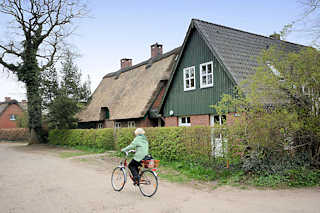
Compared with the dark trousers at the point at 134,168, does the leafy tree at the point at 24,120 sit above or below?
above

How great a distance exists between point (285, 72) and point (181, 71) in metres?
9.92

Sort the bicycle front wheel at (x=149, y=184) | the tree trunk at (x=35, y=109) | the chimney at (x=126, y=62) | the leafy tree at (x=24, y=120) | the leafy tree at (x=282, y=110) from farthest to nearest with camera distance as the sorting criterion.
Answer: the leafy tree at (x=24, y=120) < the chimney at (x=126, y=62) < the tree trunk at (x=35, y=109) < the leafy tree at (x=282, y=110) < the bicycle front wheel at (x=149, y=184)

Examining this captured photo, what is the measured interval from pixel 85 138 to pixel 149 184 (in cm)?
1493

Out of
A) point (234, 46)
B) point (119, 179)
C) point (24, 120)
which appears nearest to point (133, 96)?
point (234, 46)

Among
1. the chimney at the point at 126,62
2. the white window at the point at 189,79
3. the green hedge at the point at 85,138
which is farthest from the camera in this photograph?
the chimney at the point at 126,62

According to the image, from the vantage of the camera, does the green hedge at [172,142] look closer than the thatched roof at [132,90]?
Yes

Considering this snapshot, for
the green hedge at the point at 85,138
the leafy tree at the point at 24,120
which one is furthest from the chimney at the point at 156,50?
the leafy tree at the point at 24,120

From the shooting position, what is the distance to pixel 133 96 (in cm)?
2473

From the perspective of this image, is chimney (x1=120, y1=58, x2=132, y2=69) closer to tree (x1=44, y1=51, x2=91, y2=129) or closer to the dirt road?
tree (x1=44, y1=51, x2=91, y2=129)

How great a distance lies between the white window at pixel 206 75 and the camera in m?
16.0

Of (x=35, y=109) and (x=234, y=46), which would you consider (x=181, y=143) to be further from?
(x=35, y=109)

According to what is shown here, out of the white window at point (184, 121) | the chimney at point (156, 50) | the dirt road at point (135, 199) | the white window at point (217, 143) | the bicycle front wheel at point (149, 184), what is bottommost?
the dirt road at point (135, 199)

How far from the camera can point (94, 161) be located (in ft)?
48.4

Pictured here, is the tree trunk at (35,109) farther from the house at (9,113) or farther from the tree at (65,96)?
the house at (9,113)
